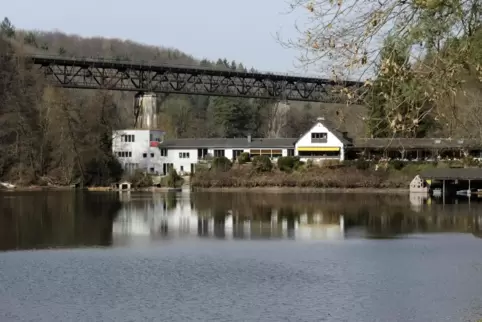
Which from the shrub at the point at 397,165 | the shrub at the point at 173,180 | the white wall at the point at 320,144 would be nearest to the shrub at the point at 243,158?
the white wall at the point at 320,144

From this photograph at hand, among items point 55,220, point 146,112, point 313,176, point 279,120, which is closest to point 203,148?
point 146,112

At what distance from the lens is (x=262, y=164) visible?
59281 millimetres

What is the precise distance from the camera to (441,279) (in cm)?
1820

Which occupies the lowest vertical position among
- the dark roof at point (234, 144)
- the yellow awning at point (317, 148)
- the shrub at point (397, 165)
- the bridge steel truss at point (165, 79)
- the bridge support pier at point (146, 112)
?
the shrub at point (397, 165)

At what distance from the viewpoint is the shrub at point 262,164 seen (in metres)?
59.2

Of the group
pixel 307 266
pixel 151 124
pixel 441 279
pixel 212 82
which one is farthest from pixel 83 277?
pixel 212 82

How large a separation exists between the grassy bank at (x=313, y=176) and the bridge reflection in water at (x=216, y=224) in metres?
18.0

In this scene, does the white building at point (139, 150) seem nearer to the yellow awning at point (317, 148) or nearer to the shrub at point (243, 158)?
the shrub at point (243, 158)

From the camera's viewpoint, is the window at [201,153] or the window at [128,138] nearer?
the window at [201,153]

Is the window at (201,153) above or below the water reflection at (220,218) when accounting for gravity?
above

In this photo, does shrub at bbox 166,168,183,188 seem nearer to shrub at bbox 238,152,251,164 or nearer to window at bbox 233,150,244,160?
shrub at bbox 238,152,251,164

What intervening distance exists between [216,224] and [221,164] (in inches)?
1135

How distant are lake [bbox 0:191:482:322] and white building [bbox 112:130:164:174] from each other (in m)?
29.8

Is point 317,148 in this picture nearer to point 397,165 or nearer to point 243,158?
point 243,158
